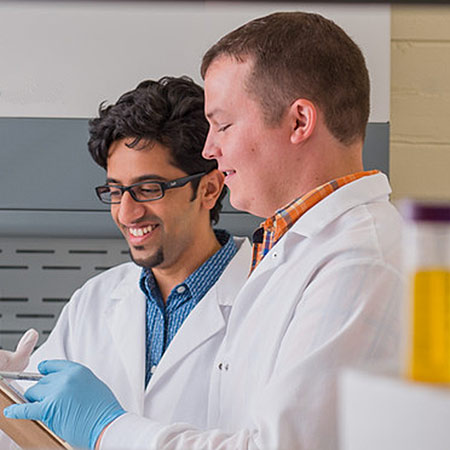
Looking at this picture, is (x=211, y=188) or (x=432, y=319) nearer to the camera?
(x=432, y=319)

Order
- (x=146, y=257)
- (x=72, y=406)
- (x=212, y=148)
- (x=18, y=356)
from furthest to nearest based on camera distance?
(x=146, y=257) < (x=18, y=356) < (x=212, y=148) < (x=72, y=406)

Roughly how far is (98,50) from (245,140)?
24.2 inches

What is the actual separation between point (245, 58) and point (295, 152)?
19 centimetres

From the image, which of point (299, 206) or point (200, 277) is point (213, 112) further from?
point (200, 277)

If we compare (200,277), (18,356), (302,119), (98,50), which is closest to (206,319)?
(200,277)

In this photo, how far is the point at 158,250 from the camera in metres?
1.61

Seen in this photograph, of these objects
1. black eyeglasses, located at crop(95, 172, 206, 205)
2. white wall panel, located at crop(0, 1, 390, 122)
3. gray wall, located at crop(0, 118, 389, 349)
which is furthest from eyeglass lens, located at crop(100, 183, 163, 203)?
white wall panel, located at crop(0, 1, 390, 122)

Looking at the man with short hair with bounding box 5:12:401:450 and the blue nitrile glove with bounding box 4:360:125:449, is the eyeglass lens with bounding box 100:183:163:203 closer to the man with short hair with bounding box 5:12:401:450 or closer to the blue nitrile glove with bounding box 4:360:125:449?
the man with short hair with bounding box 5:12:401:450

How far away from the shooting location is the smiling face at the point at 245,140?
124 cm

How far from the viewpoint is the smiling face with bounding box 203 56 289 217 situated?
4.06 feet

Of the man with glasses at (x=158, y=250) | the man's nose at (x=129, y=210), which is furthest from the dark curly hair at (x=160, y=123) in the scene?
the man's nose at (x=129, y=210)

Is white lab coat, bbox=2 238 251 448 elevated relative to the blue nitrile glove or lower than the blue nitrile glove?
elevated

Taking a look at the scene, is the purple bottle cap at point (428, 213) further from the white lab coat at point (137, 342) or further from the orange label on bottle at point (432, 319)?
the white lab coat at point (137, 342)

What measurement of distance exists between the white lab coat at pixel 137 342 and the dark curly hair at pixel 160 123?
0.88ft
